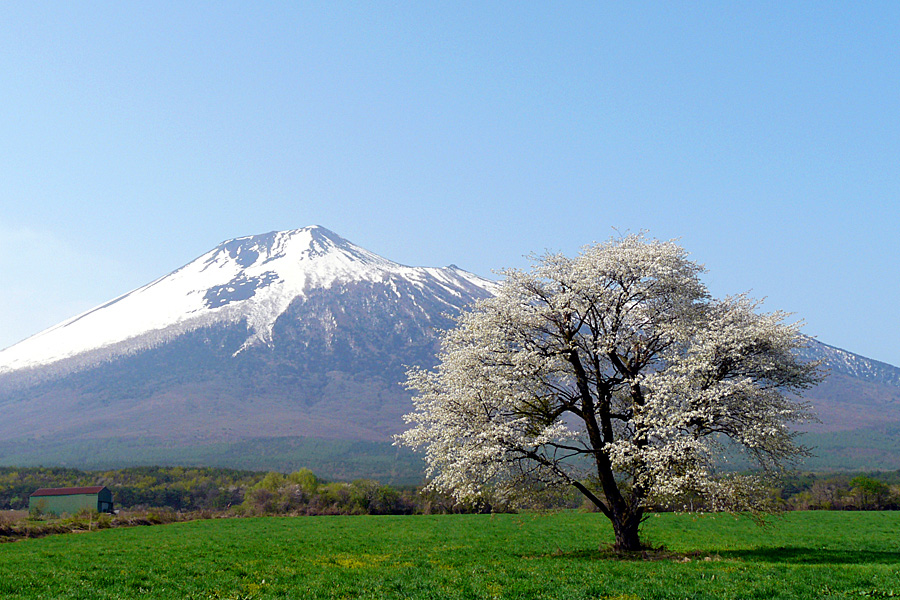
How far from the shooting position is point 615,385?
2425 cm

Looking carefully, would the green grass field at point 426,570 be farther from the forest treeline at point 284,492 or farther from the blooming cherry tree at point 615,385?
the forest treeline at point 284,492

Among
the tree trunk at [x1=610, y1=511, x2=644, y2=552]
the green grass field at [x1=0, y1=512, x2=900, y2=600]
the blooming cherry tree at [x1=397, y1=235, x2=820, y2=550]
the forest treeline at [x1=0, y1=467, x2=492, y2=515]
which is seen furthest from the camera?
the forest treeline at [x1=0, y1=467, x2=492, y2=515]

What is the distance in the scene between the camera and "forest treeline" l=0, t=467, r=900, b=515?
74.1 meters

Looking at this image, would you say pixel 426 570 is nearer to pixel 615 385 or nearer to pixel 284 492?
pixel 615 385

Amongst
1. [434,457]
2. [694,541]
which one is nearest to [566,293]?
[434,457]

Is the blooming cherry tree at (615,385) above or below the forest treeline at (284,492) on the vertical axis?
above

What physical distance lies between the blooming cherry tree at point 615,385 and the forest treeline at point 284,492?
24.3 metres

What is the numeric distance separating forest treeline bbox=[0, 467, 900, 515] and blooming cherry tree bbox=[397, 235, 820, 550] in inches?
955

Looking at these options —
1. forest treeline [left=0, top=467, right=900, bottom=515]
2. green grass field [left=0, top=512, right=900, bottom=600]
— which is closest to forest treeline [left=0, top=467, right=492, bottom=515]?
forest treeline [left=0, top=467, right=900, bottom=515]

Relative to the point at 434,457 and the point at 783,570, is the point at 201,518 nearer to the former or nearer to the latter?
the point at 434,457

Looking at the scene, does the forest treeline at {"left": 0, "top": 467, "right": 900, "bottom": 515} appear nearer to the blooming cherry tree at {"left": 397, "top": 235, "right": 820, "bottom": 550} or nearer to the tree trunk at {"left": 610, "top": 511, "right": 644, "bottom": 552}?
the tree trunk at {"left": 610, "top": 511, "right": 644, "bottom": 552}

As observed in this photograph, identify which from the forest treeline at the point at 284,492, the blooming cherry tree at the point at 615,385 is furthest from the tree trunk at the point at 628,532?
the forest treeline at the point at 284,492

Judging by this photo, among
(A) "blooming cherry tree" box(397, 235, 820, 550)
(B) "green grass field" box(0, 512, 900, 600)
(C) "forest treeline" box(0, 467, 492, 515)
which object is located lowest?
(C) "forest treeline" box(0, 467, 492, 515)

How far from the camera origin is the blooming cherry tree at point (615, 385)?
842 inches
